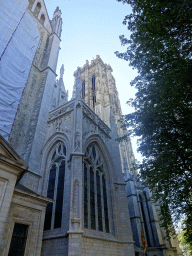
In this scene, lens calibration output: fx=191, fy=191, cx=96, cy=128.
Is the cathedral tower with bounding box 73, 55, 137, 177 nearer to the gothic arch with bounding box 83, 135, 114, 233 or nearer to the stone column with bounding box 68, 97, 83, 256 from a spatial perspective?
the gothic arch with bounding box 83, 135, 114, 233

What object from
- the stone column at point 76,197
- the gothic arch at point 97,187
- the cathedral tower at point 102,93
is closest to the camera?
the stone column at point 76,197

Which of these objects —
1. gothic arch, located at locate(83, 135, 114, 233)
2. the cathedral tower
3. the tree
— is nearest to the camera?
the tree

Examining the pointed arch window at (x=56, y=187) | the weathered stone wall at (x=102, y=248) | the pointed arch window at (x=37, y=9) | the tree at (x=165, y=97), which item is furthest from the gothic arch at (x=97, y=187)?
the pointed arch window at (x=37, y=9)

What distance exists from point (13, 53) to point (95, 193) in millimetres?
11453

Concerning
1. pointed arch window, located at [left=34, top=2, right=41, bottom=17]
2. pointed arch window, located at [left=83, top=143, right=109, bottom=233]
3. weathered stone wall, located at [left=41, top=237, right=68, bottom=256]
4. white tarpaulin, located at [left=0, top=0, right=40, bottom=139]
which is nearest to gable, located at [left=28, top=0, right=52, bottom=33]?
pointed arch window, located at [left=34, top=2, right=41, bottom=17]

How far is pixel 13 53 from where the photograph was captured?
45.9 ft

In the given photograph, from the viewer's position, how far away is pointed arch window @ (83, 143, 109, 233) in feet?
34.1

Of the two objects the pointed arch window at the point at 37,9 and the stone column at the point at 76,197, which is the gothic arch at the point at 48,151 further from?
the pointed arch window at the point at 37,9

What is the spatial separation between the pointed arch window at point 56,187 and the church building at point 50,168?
5 centimetres

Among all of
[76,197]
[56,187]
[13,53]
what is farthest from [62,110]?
[76,197]

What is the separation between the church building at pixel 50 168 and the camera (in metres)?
7.46

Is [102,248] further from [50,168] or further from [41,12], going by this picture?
[41,12]

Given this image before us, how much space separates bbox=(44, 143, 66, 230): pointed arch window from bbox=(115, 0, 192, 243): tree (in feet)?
15.1

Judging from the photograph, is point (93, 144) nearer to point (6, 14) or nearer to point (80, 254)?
point (80, 254)
